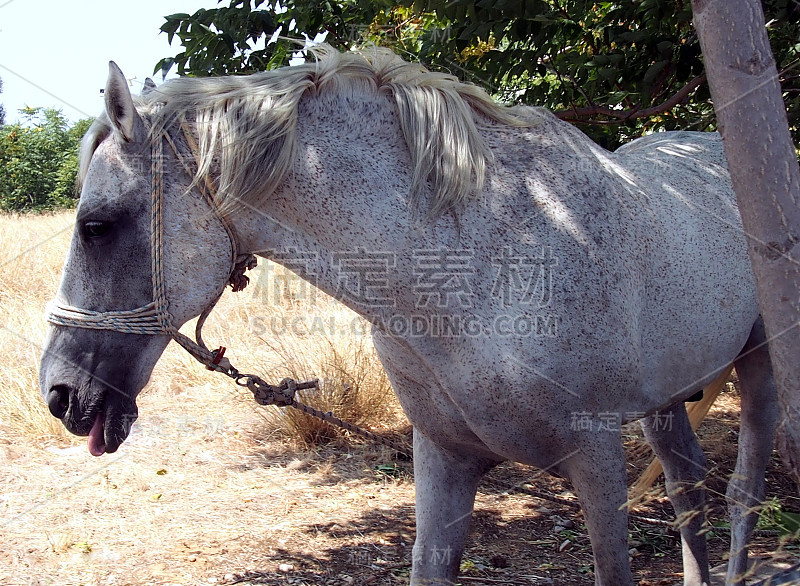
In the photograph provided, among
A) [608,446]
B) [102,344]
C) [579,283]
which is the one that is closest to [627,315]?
[579,283]

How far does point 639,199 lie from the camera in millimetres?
2154

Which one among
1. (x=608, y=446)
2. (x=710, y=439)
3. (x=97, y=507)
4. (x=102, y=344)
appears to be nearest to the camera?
(x=102, y=344)

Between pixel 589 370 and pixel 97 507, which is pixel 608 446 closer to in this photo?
pixel 589 370

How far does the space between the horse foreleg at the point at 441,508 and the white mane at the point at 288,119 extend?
803mm

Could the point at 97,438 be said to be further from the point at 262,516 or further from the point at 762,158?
the point at 262,516

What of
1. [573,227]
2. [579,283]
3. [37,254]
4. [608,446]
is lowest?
[608,446]

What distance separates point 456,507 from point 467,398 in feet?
1.65

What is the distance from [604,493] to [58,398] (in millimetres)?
1430

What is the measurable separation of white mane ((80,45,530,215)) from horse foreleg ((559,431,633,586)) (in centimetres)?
76

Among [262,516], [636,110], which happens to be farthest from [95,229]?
[636,110]

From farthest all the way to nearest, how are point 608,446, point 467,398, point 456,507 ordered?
point 456,507 < point 608,446 < point 467,398

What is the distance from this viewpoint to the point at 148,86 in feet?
5.99

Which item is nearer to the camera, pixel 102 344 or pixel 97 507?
pixel 102 344

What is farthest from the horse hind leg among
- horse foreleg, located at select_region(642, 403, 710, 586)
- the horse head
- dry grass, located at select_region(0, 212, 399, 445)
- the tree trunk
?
the horse head
